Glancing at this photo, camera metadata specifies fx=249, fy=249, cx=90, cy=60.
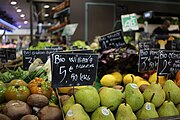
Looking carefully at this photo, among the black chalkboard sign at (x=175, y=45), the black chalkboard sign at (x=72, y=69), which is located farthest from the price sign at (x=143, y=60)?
the black chalkboard sign at (x=175, y=45)

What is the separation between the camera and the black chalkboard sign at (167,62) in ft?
5.79

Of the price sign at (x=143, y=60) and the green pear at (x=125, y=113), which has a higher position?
the price sign at (x=143, y=60)

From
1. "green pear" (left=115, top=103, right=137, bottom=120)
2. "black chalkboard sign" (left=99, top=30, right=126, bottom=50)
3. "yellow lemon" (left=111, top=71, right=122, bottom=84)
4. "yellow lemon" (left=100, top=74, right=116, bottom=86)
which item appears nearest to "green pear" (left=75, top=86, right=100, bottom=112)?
"green pear" (left=115, top=103, right=137, bottom=120)

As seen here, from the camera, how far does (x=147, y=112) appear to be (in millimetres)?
1350

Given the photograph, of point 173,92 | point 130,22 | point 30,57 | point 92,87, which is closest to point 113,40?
point 30,57

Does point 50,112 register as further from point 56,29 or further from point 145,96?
point 56,29

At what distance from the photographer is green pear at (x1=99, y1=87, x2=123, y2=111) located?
1.34 meters

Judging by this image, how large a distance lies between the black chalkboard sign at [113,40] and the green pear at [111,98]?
1.74 metres

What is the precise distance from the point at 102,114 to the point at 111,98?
0.44 feet

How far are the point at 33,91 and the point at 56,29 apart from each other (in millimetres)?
6114

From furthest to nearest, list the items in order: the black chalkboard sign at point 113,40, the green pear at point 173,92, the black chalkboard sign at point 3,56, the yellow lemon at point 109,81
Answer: the black chalkboard sign at point 3,56, the black chalkboard sign at point 113,40, the yellow lemon at point 109,81, the green pear at point 173,92

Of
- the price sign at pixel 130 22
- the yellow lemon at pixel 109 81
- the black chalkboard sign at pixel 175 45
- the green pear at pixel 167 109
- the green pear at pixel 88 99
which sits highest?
the price sign at pixel 130 22

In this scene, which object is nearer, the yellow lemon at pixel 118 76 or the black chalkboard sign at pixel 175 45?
the yellow lemon at pixel 118 76

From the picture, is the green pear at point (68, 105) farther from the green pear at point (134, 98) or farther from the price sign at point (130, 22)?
the price sign at point (130, 22)
